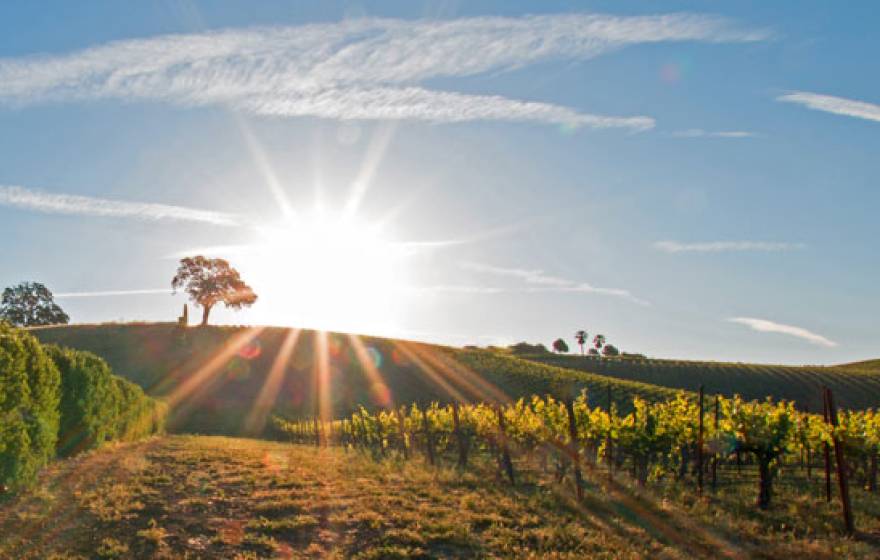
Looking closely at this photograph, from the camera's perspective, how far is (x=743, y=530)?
12.6 meters

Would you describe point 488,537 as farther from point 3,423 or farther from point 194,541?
point 3,423

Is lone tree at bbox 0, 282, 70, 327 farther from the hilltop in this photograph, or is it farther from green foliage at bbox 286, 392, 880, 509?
green foliage at bbox 286, 392, 880, 509

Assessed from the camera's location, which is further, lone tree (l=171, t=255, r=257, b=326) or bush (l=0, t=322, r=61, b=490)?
lone tree (l=171, t=255, r=257, b=326)

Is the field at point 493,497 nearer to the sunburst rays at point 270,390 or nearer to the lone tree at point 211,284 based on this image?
the sunburst rays at point 270,390

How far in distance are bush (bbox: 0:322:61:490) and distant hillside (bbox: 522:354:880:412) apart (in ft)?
247

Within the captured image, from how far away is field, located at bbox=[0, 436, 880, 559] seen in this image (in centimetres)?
1059

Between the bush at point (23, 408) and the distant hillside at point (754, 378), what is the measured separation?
247ft

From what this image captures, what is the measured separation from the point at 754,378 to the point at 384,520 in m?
91.5

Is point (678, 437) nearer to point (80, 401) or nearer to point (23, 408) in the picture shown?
point (23, 408)

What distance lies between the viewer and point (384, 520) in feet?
41.9

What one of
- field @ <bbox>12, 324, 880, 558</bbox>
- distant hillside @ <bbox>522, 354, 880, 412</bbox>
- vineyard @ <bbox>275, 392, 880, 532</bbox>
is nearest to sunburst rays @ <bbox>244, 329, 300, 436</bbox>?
field @ <bbox>12, 324, 880, 558</bbox>

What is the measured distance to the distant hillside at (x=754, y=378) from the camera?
77.9 metres

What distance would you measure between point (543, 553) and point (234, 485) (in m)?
10.8

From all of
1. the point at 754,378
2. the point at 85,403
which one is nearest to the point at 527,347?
the point at 754,378
